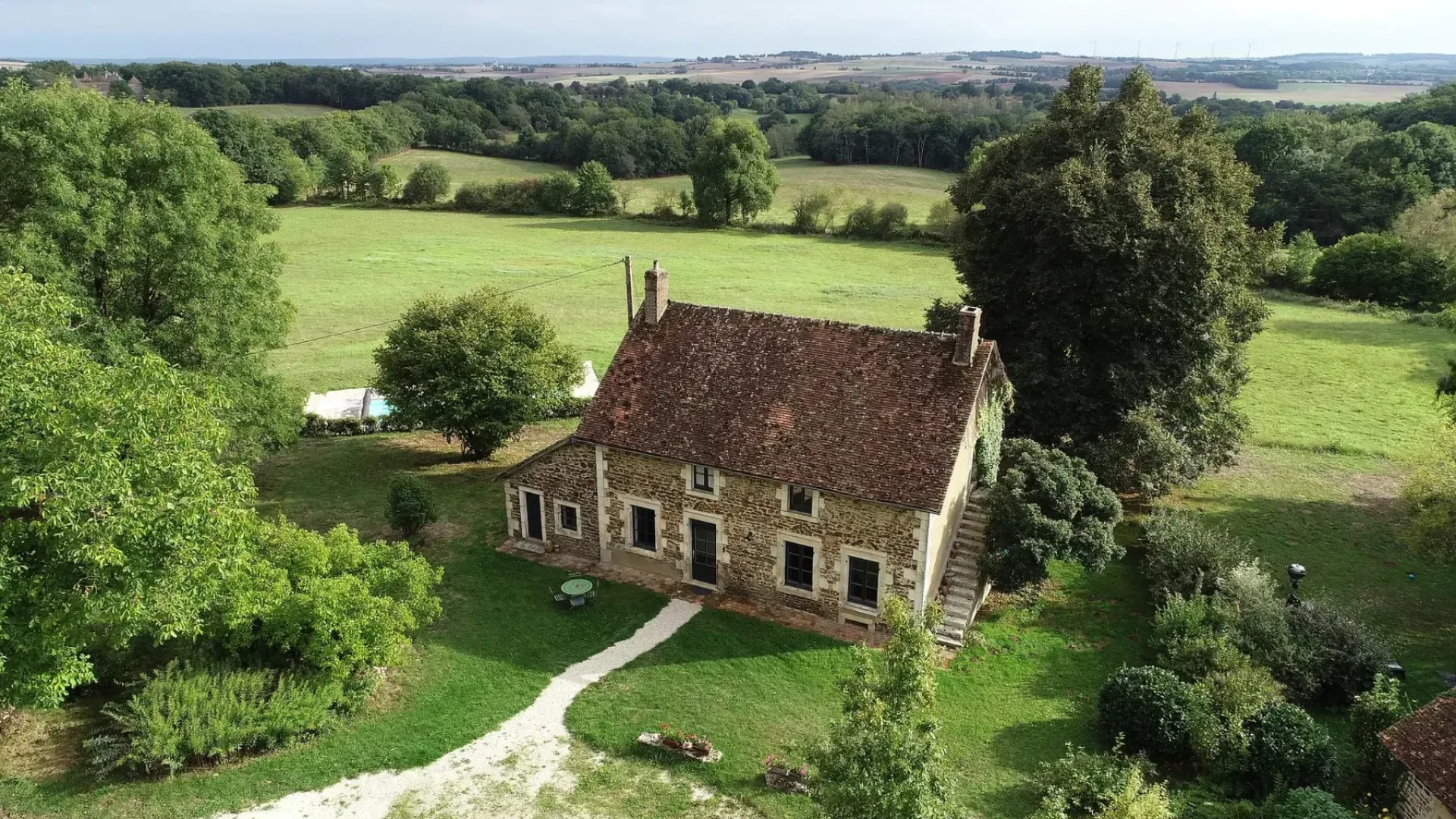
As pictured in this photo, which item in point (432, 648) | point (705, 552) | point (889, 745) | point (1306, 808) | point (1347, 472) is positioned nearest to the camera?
point (889, 745)

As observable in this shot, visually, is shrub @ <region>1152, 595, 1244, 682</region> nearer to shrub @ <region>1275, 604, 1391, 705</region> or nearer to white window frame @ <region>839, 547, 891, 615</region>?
shrub @ <region>1275, 604, 1391, 705</region>

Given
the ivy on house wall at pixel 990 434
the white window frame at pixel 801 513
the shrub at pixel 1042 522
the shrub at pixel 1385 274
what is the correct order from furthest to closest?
the shrub at pixel 1385 274 < the ivy on house wall at pixel 990 434 < the shrub at pixel 1042 522 < the white window frame at pixel 801 513

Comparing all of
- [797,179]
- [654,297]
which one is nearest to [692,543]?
[654,297]

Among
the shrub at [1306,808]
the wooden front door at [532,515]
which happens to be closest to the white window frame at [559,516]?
the wooden front door at [532,515]

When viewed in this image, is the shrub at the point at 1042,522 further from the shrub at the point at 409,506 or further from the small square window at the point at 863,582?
the shrub at the point at 409,506

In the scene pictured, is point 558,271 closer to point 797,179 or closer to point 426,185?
point 426,185

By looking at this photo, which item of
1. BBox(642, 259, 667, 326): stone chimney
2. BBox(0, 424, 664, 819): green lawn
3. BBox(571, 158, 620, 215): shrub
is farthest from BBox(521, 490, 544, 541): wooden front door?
BBox(571, 158, 620, 215): shrub

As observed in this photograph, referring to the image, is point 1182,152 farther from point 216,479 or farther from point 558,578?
point 216,479
